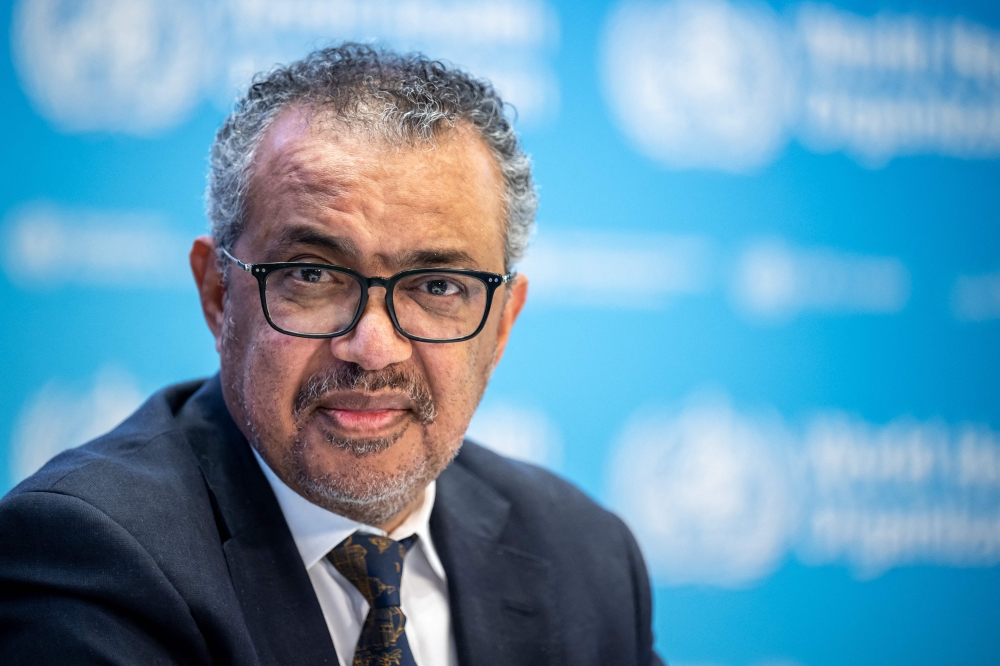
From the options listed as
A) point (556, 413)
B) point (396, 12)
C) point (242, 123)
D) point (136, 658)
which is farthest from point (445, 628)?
point (396, 12)

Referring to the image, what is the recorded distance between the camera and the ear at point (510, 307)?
1994 millimetres

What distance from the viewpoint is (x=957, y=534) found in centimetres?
360

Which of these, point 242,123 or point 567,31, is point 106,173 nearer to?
point 242,123

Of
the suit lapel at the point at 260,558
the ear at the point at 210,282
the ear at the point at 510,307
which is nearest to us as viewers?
the suit lapel at the point at 260,558

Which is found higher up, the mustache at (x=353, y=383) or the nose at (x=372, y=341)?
the nose at (x=372, y=341)

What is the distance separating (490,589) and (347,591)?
0.36 metres

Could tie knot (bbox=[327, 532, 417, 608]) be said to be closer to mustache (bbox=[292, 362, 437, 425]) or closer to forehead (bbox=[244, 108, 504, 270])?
mustache (bbox=[292, 362, 437, 425])

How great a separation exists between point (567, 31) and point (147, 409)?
2.18 metres

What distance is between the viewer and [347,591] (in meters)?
1.71

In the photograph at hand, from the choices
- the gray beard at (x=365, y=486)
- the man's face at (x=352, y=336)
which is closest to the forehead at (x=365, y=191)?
the man's face at (x=352, y=336)

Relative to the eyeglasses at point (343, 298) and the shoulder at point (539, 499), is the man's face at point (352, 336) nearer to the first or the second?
the eyeglasses at point (343, 298)

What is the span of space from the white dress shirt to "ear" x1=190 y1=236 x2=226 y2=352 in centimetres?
32

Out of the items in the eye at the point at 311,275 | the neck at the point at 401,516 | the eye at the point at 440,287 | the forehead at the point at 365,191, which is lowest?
the neck at the point at 401,516

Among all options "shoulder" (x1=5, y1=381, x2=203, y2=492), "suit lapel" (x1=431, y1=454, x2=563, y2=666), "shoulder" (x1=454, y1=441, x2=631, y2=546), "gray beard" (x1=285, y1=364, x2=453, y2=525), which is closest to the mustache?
"gray beard" (x1=285, y1=364, x2=453, y2=525)
